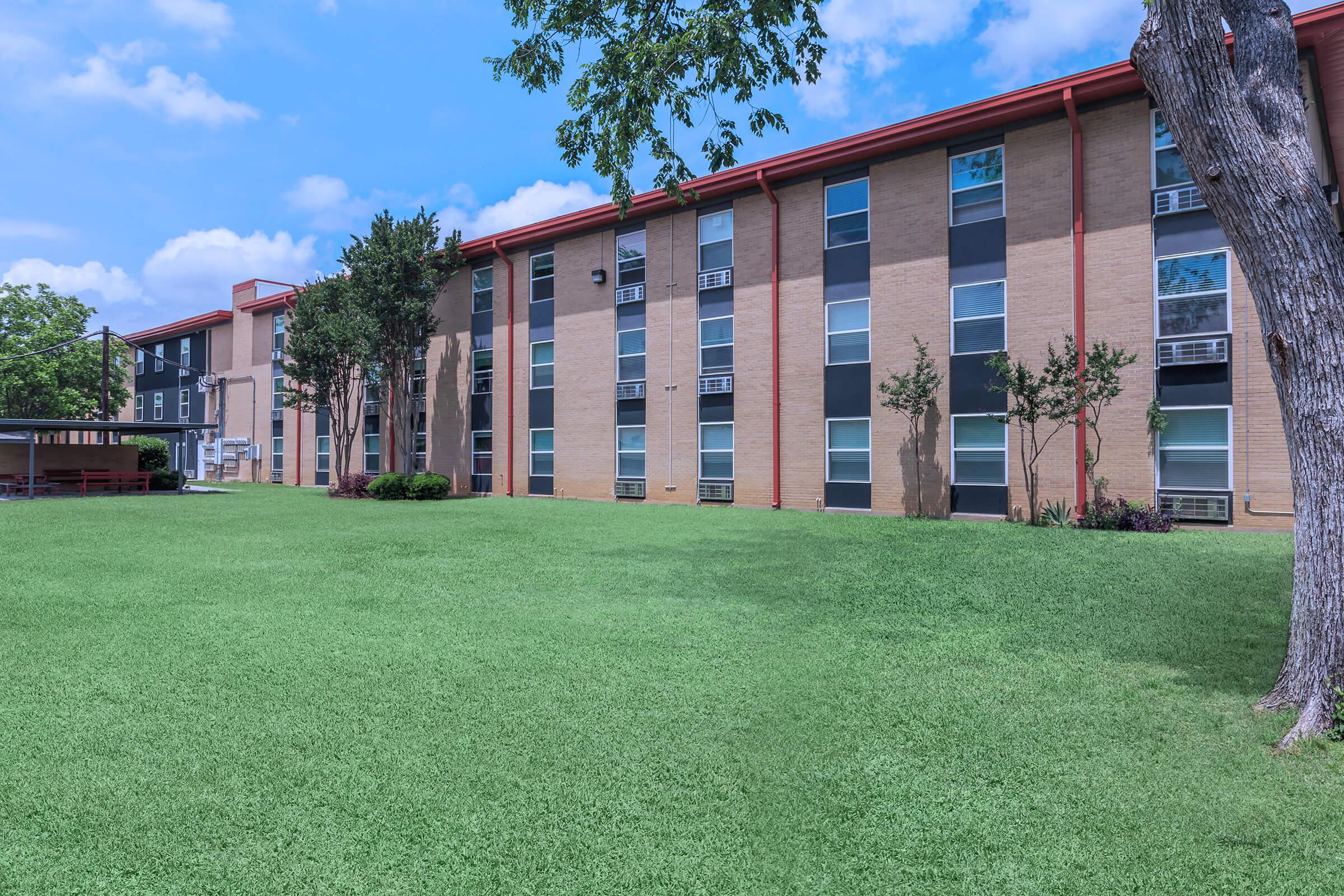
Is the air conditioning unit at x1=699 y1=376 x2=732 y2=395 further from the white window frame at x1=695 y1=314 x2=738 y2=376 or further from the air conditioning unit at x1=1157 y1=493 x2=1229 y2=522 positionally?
the air conditioning unit at x1=1157 y1=493 x2=1229 y2=522

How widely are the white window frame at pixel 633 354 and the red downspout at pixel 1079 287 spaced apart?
11.2 m

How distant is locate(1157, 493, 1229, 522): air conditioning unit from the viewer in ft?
47.0

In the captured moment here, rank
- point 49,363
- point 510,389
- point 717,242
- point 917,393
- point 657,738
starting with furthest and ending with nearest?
point 49,363, point 510,389, point 717,242, point 917,393, point 657,738

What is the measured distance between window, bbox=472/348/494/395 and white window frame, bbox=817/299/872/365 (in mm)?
12169

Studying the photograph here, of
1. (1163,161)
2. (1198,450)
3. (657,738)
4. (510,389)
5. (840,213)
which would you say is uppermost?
(840,213)

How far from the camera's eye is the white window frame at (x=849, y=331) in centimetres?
1855

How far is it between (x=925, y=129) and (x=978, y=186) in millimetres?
1724

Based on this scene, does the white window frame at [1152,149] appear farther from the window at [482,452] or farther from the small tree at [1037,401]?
the window at [482,452]

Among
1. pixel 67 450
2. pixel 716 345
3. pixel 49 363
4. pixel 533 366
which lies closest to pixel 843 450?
pixel 716 345

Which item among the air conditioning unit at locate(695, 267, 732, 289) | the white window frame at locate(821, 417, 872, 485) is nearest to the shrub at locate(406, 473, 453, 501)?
the air conditioning unit at locate(695, 267, 732, 289)

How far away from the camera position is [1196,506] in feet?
47.8

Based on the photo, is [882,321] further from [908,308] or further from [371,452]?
[371,452]

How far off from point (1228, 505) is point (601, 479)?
50.6 ft

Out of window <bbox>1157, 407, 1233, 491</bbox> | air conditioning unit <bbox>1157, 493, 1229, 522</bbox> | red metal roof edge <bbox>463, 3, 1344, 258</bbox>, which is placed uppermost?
red metal roof edge <bbox>463, 3, 1344, 258</bbox>
